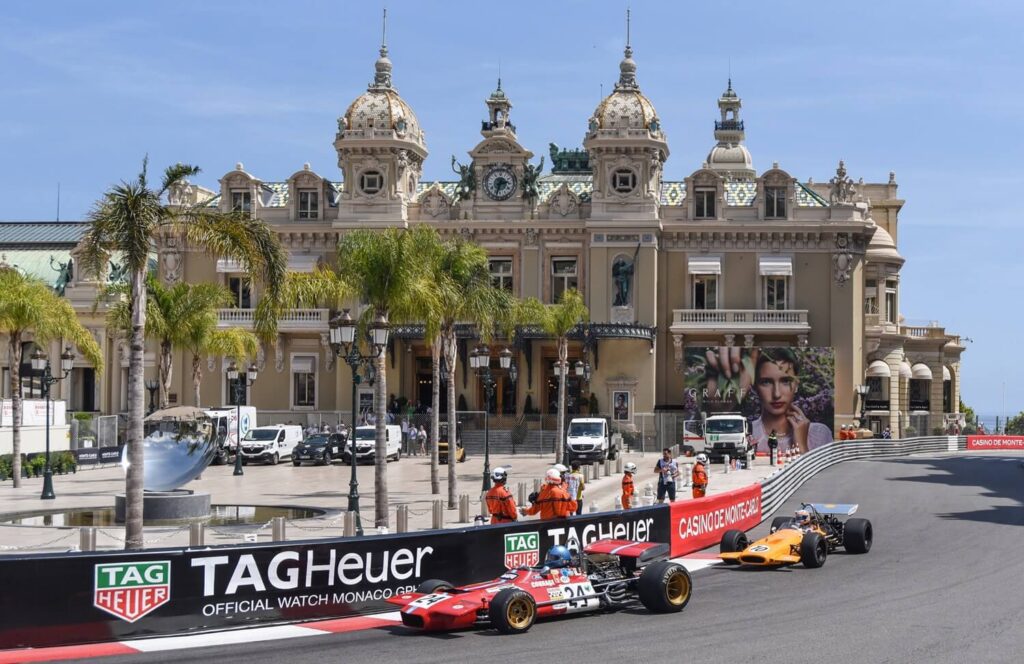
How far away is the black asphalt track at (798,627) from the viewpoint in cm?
1602

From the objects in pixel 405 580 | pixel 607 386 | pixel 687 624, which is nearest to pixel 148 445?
pixel 405 580

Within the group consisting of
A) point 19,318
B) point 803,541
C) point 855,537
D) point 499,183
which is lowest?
point 855,537

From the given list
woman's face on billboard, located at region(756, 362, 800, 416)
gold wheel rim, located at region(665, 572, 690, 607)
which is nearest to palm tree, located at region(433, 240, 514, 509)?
gold wheel rim, located at region(665, 572, 690, 607)

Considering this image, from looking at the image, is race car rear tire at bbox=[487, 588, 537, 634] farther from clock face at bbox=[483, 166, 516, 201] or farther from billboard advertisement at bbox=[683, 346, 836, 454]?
clock face at bbox=[483, 166, 516, 201]

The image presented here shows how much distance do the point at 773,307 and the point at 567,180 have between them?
14.0 metres

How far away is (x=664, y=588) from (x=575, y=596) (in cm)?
142

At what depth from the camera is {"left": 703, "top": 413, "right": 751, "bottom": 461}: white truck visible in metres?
54.0

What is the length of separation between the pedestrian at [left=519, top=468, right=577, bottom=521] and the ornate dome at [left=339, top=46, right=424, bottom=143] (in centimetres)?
4944

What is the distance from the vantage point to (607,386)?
6706cm

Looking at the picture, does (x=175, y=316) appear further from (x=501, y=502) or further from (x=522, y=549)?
(x=522, y=549)

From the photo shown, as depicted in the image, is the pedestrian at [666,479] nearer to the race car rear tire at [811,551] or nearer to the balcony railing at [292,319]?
the race car rear tire at [811,551]

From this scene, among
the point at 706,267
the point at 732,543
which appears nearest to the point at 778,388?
the point at 706,267

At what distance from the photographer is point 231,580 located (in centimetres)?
1770

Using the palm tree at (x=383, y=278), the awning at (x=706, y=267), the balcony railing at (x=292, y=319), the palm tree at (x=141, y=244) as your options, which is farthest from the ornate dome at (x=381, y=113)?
the palm tree at (x=141, y=244)
